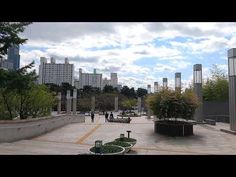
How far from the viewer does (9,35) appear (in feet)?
49.7

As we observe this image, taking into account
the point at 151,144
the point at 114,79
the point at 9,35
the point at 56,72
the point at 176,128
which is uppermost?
the point at 114,79

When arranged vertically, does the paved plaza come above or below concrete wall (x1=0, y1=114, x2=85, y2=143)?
below

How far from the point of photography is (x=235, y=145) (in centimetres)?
1664

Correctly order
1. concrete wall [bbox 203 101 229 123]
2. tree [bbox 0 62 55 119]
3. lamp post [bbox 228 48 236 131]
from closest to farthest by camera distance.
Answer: lamp post [bbox 228 48 236 131], tree [bbox 0 62 55 119], concrete wall [bbox 203 101 229 123]

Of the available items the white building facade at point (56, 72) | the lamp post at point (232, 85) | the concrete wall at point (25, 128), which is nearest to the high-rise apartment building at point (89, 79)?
the white building facade at point (56, 72)

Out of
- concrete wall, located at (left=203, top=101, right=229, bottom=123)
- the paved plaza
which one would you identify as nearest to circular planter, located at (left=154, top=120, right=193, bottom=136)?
the paved plaza

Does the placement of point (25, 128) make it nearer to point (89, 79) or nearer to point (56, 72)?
point (56, 72)

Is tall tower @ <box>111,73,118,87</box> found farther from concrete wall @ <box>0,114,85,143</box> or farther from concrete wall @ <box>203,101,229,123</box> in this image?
concrete wall @ <box>0,114,85,143</box>

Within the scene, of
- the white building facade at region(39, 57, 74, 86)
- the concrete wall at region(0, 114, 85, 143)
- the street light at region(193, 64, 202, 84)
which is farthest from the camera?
the white building facade at region(39, 57, 74, 86)

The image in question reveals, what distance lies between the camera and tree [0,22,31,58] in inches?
582

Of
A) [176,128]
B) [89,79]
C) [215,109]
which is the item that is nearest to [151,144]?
[176,128]

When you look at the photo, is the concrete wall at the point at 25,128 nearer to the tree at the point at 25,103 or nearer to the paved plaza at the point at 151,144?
the paved plaza at the point at 151,144

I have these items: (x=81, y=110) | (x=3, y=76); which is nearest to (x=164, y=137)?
(x=3, y=76)
